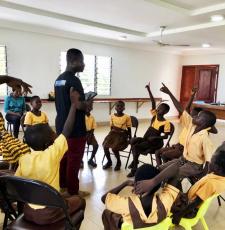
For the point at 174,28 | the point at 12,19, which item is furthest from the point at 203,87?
the point at 12,19

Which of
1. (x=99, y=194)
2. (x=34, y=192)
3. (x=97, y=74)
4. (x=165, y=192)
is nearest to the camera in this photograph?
(x=34, y=192)

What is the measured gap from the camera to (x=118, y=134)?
3645 mm

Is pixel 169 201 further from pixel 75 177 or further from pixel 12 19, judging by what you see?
pixel 12 19

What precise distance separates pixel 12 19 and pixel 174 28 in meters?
3.40

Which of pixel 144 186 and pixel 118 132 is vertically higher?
pixel 144 186

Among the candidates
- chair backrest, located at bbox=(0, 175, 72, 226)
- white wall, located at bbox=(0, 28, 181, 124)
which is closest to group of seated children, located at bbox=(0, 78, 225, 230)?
chair backrest, located at bbox=(0, 175, 72, 226)

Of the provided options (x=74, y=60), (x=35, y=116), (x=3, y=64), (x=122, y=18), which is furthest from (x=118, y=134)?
(x=3, y=64)

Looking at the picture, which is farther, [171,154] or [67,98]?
[171,154]

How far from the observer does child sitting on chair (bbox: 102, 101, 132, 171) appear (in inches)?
141

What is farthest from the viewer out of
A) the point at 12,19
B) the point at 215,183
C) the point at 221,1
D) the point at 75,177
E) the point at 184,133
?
the point at 12,19

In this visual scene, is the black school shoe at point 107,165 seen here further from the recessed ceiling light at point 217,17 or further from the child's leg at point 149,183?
the recessed ceiling light at point 217,17

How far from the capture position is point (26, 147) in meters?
1.46

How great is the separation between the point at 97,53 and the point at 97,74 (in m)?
0.58

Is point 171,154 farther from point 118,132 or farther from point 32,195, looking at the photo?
point 32,195
